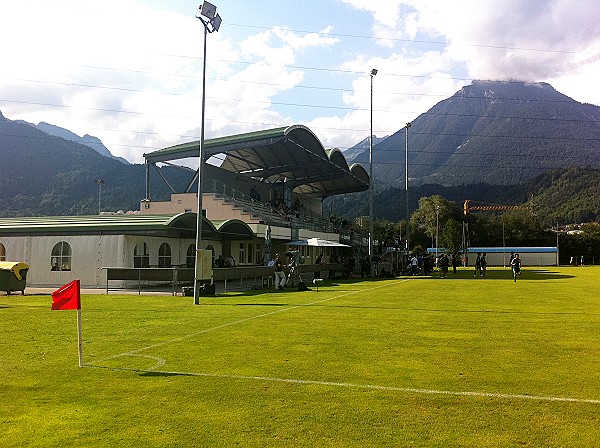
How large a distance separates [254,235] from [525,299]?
20.6 meters

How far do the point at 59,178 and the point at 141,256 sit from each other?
97.8 m

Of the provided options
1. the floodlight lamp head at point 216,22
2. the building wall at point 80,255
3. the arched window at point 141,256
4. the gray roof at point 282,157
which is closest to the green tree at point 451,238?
the gray roof at point 282,157

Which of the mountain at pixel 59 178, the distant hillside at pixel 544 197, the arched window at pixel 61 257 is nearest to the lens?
the arched window at pixel 61 257

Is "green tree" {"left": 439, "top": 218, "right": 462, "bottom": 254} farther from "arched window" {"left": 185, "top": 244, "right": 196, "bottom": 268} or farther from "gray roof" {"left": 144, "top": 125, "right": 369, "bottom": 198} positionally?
"arched window" {"left": 185, "top": 244, "right": 196, "bottom": 268}

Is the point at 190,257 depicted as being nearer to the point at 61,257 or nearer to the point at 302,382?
the point at 61,257

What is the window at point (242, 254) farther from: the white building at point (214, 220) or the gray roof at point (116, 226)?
the gray roof at point (116, 226)

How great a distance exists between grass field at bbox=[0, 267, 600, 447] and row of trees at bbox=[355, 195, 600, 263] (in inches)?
3341

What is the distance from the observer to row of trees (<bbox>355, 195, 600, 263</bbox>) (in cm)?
9956

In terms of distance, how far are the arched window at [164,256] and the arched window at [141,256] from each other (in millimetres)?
1386

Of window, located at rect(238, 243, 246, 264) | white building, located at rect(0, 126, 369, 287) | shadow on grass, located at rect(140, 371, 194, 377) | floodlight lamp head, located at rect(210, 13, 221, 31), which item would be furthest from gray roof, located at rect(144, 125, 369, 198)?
shadow on grass, located at rect(140, 371, 194, 377)

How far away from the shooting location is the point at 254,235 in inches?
1487

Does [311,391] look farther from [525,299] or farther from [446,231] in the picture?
[446,231]

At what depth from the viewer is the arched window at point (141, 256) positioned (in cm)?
2852

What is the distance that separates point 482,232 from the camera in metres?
120
